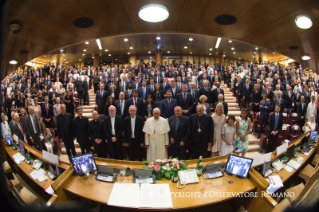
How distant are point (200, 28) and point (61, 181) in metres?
2.80

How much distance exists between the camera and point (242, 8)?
6.07 ft

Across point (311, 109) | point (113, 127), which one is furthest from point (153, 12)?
point (311, 109)

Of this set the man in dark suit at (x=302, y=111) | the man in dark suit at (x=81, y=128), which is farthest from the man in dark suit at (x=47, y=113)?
the man in dark suit at (x=302, y=111)

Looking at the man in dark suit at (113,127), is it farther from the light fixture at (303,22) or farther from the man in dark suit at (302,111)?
the man in dark suit at (302,111)

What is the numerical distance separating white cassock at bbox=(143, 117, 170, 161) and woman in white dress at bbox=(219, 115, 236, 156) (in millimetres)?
1251

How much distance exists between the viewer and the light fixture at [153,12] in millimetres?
1946

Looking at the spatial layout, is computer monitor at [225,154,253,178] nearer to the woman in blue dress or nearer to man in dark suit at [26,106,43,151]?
the woman in blue dress

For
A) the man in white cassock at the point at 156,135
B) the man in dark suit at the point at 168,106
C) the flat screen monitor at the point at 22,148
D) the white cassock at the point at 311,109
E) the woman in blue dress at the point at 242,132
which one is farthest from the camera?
the white cassock at the point at 311,109

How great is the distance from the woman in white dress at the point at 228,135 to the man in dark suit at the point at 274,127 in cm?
169

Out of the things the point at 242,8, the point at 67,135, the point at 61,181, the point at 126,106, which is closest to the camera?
the point at 242,8

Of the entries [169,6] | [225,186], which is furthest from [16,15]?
[225,186]

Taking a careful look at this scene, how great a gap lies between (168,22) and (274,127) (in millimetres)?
4204

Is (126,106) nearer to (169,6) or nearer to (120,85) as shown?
(120,85)

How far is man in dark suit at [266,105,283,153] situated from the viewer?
4672 mm
